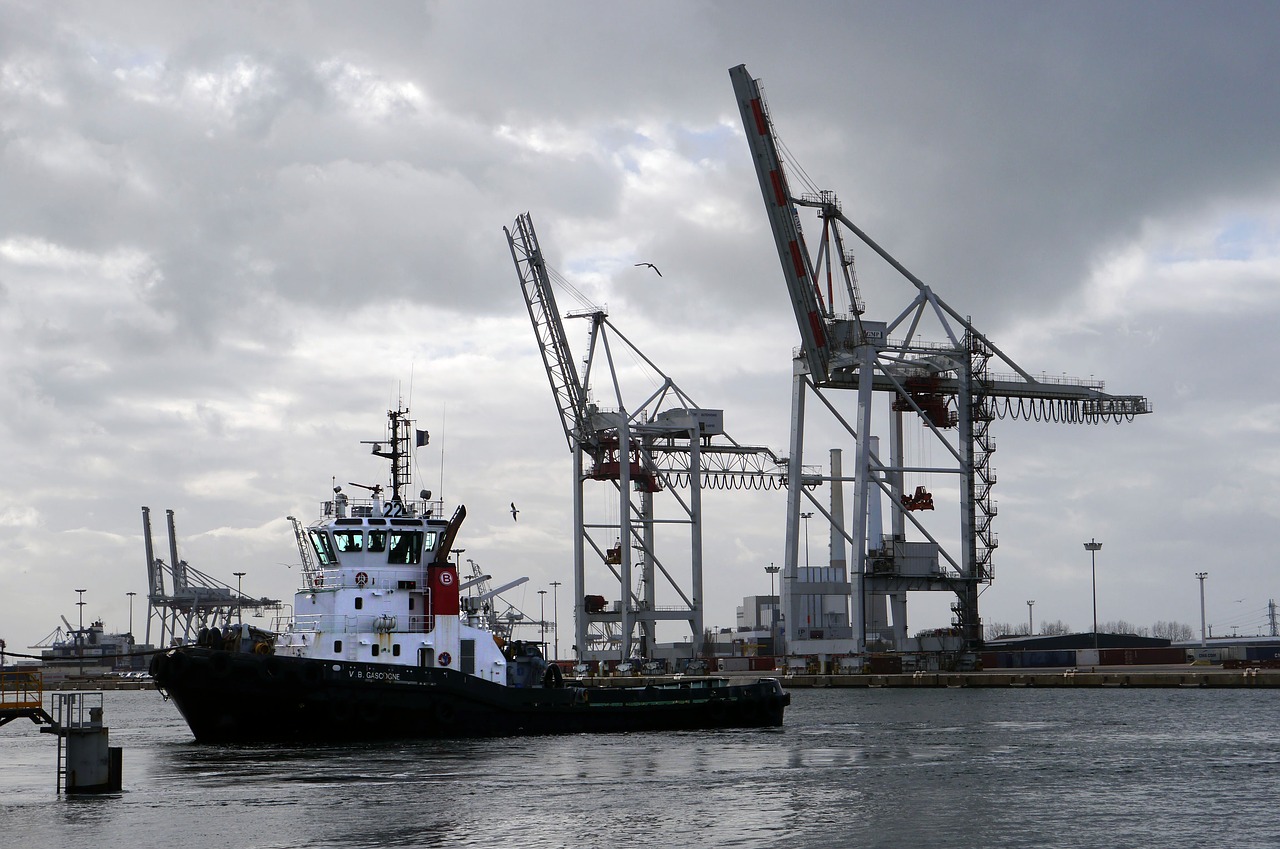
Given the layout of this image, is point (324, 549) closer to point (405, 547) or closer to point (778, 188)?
point (405, 547)

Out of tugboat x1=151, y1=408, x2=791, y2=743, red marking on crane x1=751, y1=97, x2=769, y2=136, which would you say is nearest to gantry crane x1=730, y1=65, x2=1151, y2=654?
red marking on crane x1=751, y1=97, x2=769, y2=136

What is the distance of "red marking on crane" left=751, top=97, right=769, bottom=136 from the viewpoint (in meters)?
89.4

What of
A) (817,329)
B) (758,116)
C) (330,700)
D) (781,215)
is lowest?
(330,700)

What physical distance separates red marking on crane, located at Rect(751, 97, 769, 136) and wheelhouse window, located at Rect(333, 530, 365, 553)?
5310cm

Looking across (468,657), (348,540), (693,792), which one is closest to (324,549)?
(348,540)

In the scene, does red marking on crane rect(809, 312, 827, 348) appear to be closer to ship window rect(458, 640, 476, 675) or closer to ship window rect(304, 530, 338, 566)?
ship window rect(458, 640, 476, 675)

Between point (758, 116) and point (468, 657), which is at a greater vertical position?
point (758, 116)

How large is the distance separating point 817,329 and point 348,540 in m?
53.2

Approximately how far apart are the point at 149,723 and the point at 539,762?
3850 centimetres

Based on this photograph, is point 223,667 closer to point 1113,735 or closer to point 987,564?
point 1113,735

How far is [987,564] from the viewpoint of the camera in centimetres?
9844

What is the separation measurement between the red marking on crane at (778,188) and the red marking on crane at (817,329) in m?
7.35

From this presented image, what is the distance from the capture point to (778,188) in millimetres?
90188

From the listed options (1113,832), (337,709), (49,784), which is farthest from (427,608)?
(1113,832)
